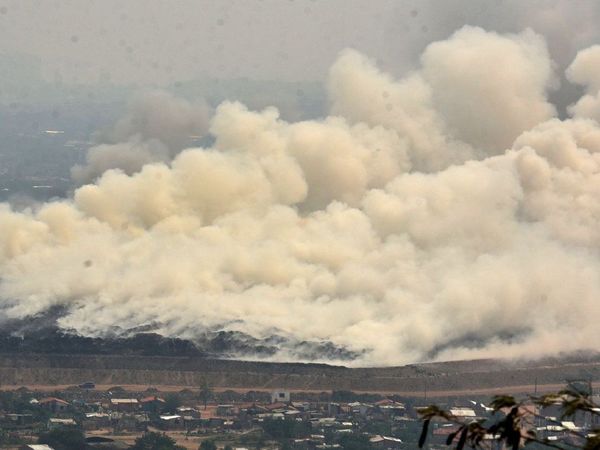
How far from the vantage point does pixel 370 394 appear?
51406 mm

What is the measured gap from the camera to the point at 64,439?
4419 centimetres

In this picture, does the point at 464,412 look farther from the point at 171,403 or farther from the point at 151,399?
the point at 151,399

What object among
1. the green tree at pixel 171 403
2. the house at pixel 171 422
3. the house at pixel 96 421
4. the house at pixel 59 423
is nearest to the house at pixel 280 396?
the green tree at pixel 171 403

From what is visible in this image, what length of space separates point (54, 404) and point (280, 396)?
719cm

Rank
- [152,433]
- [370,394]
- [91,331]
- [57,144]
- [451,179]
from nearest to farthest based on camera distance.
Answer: [152,433] < [370,394] < [91,331] < [451,179] < [57,144]

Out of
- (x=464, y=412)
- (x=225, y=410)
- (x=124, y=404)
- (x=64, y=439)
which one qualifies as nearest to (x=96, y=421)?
(x=124, y=404)

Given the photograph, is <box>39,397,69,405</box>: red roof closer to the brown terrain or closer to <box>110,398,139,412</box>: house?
<box>110,398,139,412</box>: house

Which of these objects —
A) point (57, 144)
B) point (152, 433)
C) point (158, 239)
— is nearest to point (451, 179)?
point (158, 239)

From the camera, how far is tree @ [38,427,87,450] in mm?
43594

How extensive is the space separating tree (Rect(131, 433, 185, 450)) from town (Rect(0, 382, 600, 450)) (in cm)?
27

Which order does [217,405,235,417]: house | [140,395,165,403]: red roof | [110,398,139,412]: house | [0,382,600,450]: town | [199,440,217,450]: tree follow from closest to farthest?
[199,440,217,450]: tree < [0,382,600,450]: town < [217,405,235,417]: house < [110,398,139,412]: house < [140,395,165,403]: red roof

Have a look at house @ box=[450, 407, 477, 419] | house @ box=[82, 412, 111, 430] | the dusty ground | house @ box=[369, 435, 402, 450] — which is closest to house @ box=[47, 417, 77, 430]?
house @ box=[82, 412, 111, 430]

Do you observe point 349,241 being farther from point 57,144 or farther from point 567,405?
point 57,144

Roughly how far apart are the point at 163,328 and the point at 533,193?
15162 mm
